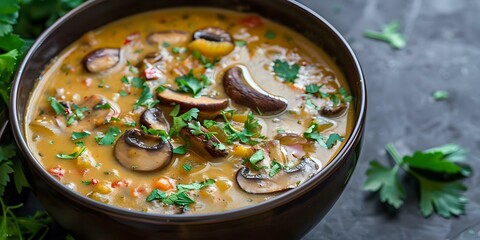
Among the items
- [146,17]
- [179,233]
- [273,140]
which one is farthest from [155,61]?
[179,233]

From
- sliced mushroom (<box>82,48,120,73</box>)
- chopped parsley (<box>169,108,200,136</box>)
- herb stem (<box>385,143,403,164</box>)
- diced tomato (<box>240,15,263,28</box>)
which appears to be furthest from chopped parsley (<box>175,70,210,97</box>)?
herb stem (<box>385,143,403,164</box>)

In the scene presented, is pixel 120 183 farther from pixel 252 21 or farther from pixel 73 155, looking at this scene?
pixel 252 21

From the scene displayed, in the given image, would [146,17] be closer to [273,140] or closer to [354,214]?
[273,140]

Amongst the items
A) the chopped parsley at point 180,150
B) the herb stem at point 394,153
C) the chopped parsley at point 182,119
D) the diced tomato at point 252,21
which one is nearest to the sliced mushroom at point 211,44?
the diced tomato at point 252,21

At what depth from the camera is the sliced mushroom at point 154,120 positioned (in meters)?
2.29

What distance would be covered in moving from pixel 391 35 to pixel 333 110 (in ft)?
3.25

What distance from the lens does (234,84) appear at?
240 centimetres

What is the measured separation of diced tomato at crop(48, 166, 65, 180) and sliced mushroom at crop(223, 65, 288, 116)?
1.79ft

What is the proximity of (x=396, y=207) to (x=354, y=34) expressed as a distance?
88cm

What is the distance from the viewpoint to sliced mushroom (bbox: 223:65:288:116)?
235cm

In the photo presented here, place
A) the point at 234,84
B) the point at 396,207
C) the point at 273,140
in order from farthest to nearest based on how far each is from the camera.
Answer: the point at 396,207 → the point at 234,84 → the point at 273,140

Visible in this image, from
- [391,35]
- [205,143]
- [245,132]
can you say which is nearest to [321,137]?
[245,132]

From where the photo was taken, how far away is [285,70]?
249 cm

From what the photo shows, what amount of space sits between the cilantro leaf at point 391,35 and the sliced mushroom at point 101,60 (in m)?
1.14
